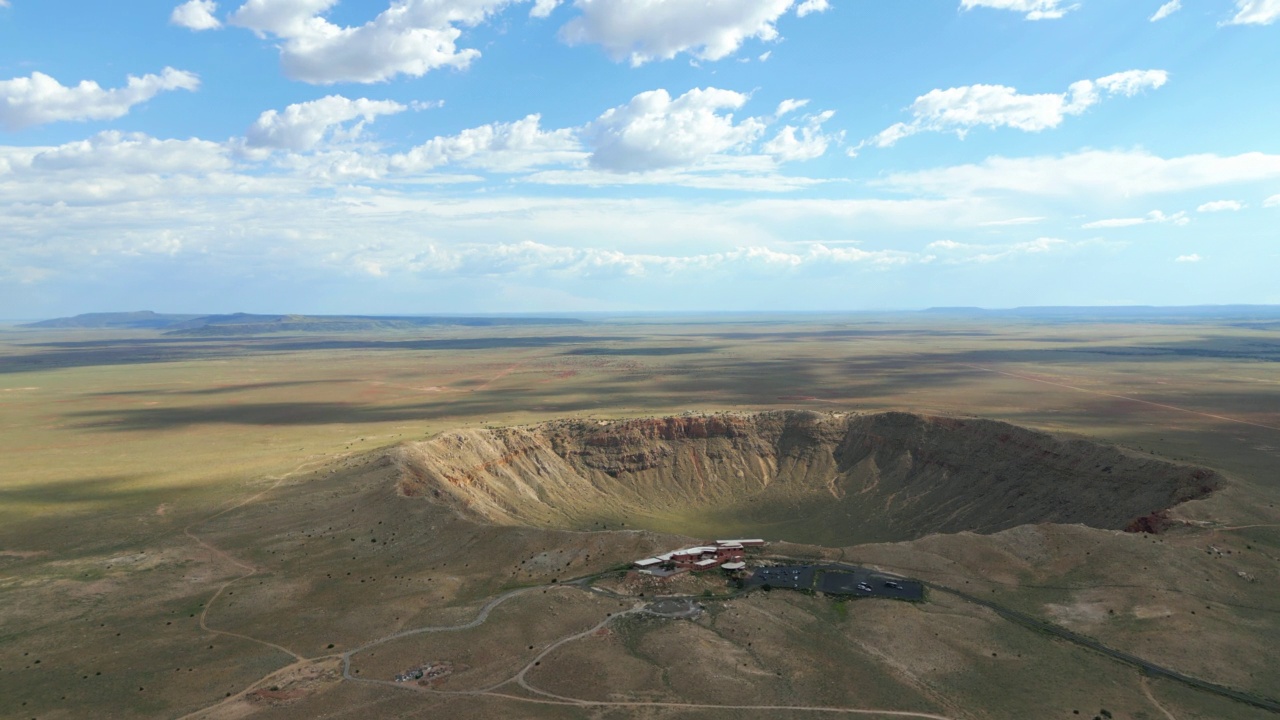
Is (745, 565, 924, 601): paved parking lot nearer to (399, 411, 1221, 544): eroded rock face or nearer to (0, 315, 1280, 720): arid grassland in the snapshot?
(0, 315, 1280, 720): arid grassland

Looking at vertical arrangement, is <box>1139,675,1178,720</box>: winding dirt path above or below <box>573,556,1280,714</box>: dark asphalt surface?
below

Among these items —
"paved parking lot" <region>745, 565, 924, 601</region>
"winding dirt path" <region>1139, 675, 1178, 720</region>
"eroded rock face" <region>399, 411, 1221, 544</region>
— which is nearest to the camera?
"winding dirt path" <region>1139, 675, 1178, 720</region>

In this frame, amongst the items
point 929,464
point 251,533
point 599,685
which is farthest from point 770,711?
point 929,464

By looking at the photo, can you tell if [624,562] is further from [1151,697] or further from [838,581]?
[1151,697]

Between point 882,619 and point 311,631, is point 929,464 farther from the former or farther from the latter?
point 311,631

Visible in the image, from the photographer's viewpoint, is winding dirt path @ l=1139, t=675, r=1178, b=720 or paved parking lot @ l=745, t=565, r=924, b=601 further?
paved parking lot @ l=745, t=565, r=924, b=601

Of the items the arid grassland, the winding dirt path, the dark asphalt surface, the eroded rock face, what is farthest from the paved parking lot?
the eroded rock face

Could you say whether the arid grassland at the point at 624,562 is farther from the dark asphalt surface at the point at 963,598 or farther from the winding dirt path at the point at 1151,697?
the dark asphalt surface at the point at 963,598
